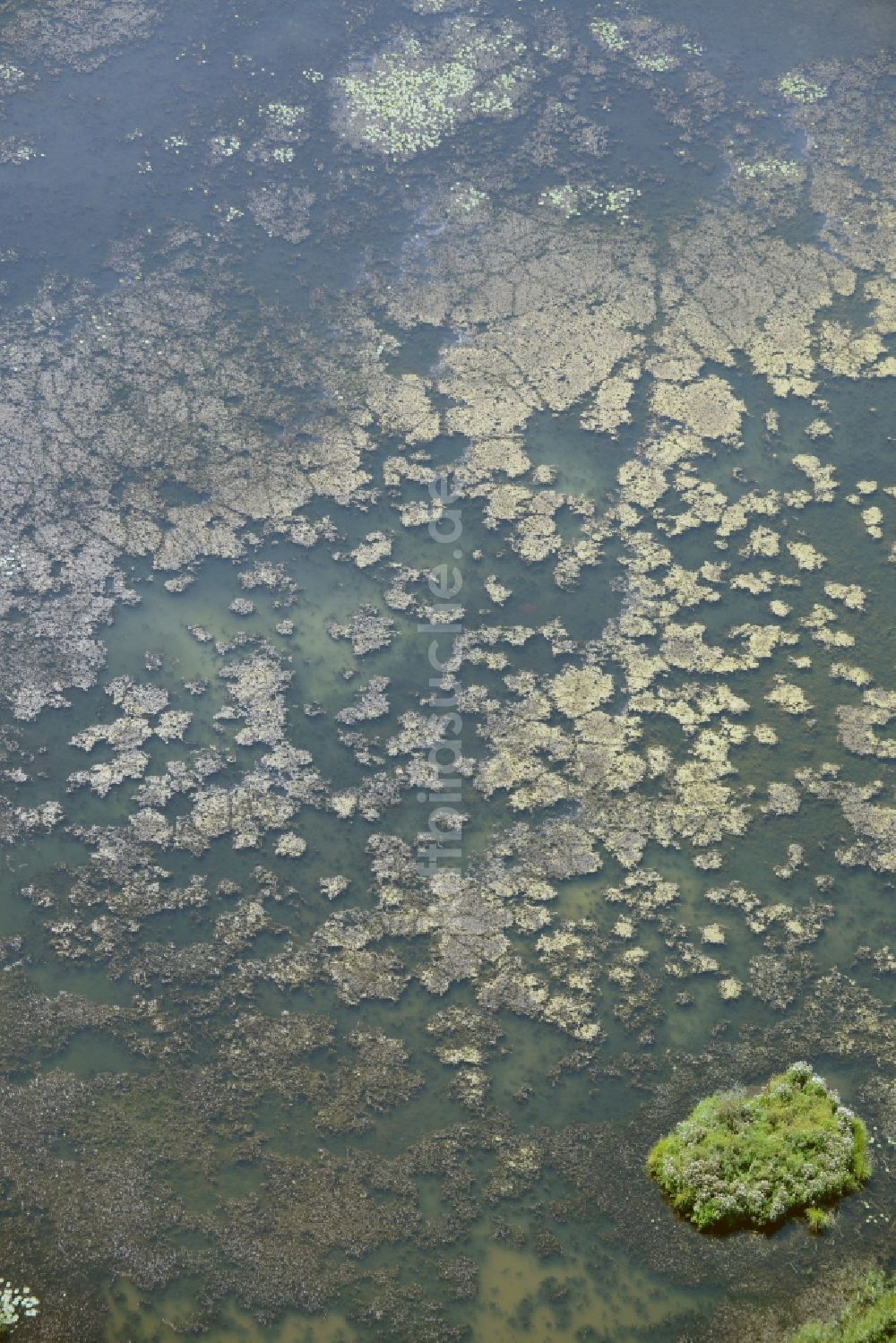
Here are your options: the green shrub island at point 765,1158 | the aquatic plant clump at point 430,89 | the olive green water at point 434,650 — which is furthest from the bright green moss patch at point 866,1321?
the aquatic plant clump at point 430,89

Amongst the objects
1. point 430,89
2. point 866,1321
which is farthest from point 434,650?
point 430,89

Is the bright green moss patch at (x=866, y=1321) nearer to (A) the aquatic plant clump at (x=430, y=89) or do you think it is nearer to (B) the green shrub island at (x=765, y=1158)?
(B) the green shrub island at (x=765, y=1158)

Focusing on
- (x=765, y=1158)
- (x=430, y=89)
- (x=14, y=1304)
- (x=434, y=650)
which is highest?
(x=430, y=89)

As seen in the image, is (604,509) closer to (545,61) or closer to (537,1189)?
(537,1189)

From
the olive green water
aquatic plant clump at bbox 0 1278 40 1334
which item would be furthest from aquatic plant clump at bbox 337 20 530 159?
aquatic plant clump at bbox 0 1278 40 1334

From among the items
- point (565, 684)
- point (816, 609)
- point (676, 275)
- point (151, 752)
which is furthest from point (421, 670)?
point (676, 275)

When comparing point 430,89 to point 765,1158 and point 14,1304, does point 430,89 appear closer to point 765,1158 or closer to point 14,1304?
point 765,1158
